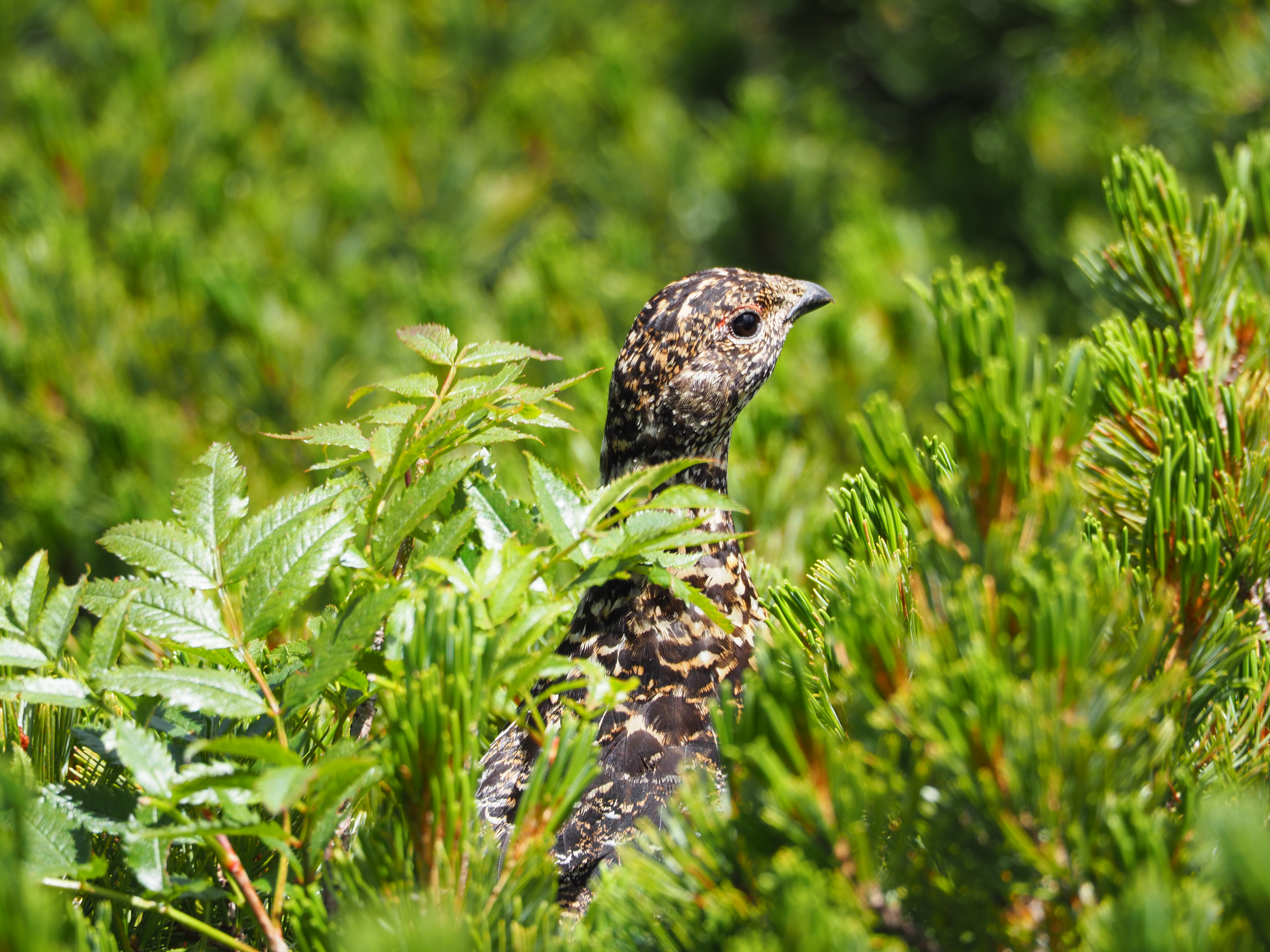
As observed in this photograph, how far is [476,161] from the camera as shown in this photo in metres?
3.49

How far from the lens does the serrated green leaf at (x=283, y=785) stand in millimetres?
540

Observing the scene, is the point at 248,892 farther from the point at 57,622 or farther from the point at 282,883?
the point at 57,622

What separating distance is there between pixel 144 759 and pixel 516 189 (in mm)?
3198

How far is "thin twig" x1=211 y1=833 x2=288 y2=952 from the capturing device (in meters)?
0.62

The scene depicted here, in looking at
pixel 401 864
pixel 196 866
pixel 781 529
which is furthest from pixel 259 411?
pixel 401 864

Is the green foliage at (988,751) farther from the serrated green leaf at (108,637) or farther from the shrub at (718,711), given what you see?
the serrated green leaf at (108,637)

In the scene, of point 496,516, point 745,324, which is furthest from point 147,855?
point 745,324

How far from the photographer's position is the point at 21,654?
27.5 inches

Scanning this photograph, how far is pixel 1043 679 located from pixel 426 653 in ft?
1.10

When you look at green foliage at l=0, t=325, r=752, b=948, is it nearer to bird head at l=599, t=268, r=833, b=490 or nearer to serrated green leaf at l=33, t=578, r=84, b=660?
serrated green leaf at l=33, t=578, r=84, b=660

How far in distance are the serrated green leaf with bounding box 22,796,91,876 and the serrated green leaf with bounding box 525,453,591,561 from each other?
35cm

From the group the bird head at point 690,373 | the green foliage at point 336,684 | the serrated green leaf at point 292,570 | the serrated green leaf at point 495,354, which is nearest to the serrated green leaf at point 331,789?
the green foliage at point 336,684

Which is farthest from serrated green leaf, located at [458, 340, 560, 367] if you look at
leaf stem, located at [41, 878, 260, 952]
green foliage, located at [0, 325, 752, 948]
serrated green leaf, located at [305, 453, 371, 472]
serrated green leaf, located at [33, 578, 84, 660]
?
leaf stem, located at [41, 878, 260, 952]

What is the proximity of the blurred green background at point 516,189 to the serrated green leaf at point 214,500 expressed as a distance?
2.54ft
